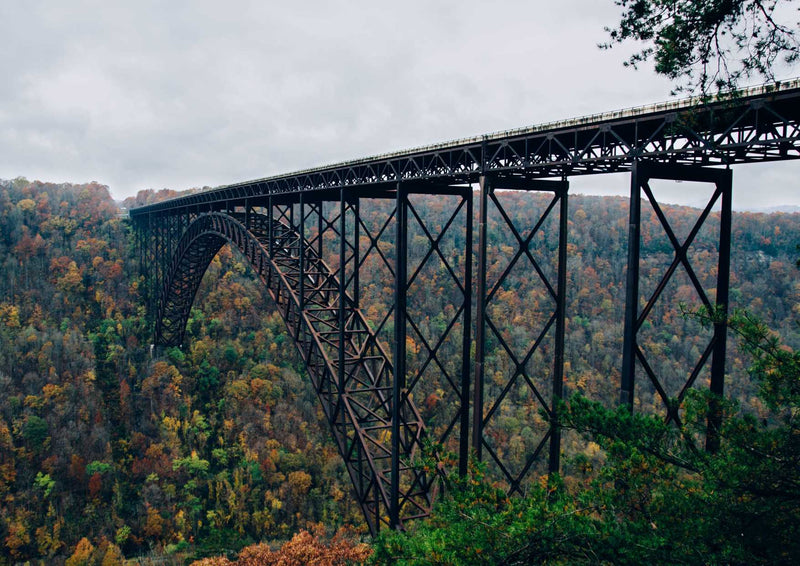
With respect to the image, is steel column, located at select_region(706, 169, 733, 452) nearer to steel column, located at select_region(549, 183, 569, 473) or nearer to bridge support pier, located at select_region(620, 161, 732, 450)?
bridge support pier, located at select_region(620, 161, 732, 450)

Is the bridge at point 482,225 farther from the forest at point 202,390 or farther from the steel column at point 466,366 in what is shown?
the forest at point 202,390

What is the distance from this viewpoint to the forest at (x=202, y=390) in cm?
3153

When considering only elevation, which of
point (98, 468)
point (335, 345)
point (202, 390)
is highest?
point (335, 345)

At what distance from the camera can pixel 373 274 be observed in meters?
62.0

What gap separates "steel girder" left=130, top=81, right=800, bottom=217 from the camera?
256 inches

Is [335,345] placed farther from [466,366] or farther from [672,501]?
[672,501]

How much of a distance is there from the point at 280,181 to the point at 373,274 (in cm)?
4099

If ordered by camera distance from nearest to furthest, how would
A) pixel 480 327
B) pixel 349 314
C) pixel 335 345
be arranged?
pixel 480 327 < pixel 349 314 < pixel 335 345

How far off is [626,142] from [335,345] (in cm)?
1261

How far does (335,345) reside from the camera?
18.4 m

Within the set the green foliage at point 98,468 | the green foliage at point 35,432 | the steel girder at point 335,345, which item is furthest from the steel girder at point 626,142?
the green foliage at point 35,432

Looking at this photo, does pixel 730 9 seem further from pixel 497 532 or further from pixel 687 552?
pixel 497 532

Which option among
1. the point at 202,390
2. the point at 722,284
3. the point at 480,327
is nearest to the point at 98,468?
the point at 202,390

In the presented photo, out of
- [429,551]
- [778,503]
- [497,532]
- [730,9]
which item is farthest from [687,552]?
[730,9]
